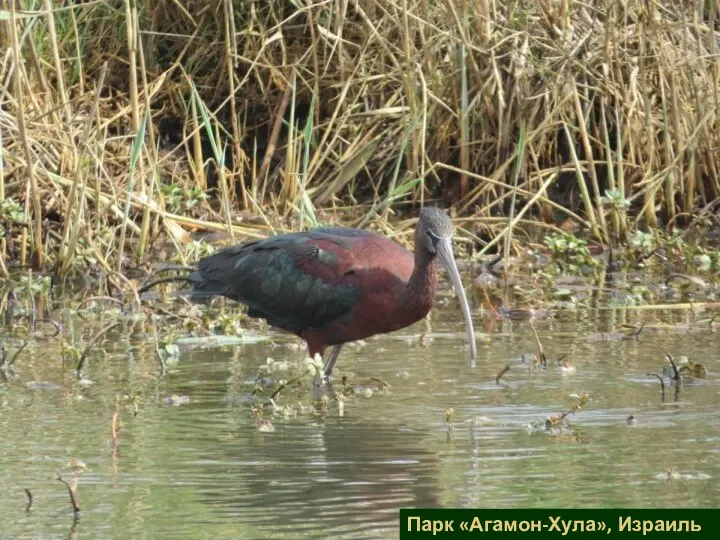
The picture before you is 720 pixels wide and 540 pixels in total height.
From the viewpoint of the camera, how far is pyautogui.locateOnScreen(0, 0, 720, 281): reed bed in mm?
9242

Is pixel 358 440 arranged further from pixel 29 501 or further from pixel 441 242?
pixel 29 501

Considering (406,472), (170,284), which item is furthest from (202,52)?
(406,472)

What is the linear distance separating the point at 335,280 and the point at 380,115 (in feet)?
12.6

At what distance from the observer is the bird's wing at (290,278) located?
6.73 meters

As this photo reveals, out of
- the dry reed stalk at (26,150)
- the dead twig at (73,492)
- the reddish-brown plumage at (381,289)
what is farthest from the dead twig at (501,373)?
the dry reed stalk at (26,150)

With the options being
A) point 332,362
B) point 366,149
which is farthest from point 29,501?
point 366,149

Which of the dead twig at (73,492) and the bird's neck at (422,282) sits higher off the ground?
the bird's neck at (422,282)

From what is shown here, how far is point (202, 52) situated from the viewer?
1106 cm

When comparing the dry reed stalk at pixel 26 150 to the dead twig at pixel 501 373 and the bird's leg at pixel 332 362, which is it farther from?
the dead twig at pixel 501 373

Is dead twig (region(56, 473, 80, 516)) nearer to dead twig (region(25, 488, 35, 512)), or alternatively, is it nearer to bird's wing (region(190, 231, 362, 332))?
dead twig (region(25, 488, 35, 512))

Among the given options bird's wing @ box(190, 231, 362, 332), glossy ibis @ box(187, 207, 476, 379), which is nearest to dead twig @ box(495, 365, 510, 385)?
glossy ibis @ box(187, 207, 476, 379)

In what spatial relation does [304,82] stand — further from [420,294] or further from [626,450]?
[626,450]

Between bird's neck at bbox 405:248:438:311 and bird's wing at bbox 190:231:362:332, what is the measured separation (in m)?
0.29

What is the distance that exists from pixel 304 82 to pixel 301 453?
555 centimetres
